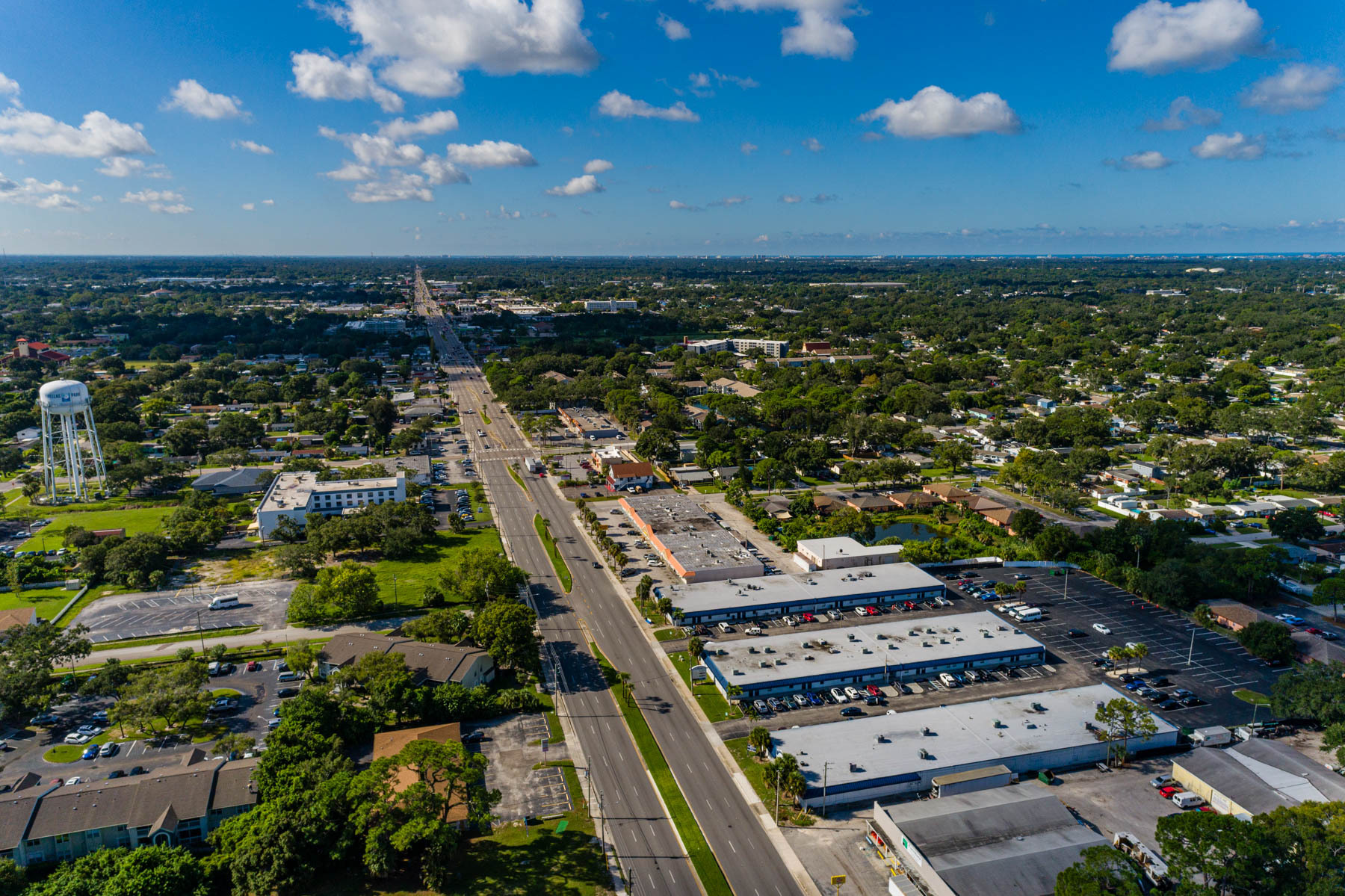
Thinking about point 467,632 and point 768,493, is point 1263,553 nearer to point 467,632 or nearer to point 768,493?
point 768,493

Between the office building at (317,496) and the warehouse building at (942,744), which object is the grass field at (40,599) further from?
the warehouse building at (942,744)

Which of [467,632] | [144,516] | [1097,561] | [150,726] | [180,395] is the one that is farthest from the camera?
[180,395]

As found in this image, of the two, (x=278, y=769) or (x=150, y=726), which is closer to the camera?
(x=278, y=769)

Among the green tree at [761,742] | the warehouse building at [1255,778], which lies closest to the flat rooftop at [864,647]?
the green tree at [761,742]

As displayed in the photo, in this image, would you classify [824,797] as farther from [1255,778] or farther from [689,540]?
[689,540]

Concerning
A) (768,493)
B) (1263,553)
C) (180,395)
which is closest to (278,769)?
(768,493)

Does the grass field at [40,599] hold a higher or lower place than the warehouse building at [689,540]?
lower
